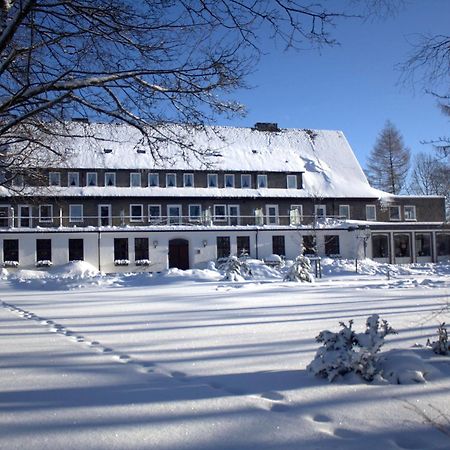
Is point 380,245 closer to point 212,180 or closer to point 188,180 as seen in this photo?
point 212,180

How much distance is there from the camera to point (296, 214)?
1614 inches

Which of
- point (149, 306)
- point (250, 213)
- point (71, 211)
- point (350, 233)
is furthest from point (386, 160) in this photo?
point (149, 306)

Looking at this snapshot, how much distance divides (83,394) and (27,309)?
8.74 m

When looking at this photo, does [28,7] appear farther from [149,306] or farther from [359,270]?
[359,270]

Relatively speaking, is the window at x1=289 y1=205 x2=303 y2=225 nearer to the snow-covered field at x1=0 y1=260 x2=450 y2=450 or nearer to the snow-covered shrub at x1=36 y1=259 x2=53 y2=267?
the snow-covered shrub at x1=36 y1=259 x2=53 y2=267

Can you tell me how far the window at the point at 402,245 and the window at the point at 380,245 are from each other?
972mm

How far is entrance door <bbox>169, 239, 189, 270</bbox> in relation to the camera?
37.7 m

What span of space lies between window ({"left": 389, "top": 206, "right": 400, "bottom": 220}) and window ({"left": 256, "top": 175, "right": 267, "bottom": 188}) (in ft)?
37.4

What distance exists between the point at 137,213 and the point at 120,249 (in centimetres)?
326

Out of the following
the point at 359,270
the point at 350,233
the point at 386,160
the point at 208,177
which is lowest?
the point at 359,270

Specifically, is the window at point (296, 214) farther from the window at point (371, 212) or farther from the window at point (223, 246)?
the window at point (371, 212)

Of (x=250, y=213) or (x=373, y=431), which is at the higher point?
(x=250, y=213)

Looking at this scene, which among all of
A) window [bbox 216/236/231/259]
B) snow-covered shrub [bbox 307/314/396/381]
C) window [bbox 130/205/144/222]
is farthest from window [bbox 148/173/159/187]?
snow-covered shrub [bbox 307/314/396/381]

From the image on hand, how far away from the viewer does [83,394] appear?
4594 mm
